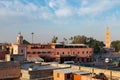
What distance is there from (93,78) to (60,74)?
5.01m

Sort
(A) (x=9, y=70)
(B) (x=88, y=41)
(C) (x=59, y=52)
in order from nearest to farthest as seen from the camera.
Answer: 1. (A) (x=9, y=70)
2. (C) (x=59, y=52)
3. (B) (x=88, y=41)

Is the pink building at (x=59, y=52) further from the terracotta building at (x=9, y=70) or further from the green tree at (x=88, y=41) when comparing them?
the terracotta building at (x=9, y=70)

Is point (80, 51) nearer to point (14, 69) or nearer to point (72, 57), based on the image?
point (72, 57)

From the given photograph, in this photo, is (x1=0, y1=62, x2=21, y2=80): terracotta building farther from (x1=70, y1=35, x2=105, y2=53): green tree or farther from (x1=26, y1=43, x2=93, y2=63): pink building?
(x1=70, y1=35, x2=105, y2=53): green tree

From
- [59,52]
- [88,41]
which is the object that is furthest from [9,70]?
[88,41]

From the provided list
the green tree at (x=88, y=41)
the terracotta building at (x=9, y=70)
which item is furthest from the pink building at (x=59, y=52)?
the terracotta building at (x=9, y=70)

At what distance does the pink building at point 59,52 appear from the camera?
223ft

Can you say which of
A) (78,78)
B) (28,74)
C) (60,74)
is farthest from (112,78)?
(28,74)

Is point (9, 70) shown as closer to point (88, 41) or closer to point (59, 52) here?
point (59, 52)

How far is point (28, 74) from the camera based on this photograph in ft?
91.8

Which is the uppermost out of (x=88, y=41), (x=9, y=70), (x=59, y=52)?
(x=88, y=41)

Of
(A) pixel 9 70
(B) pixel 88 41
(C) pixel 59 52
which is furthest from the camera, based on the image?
(B) pixel 88 41

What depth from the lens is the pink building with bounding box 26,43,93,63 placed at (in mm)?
68025

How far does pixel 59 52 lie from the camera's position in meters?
72.1
